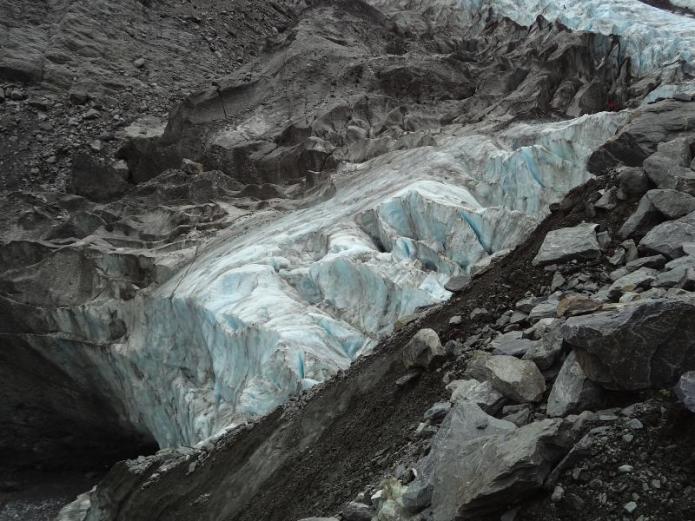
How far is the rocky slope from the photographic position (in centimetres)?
427

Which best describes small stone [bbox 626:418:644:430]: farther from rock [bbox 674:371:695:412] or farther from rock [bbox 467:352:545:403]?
rock [bbox 467:352:545:403]

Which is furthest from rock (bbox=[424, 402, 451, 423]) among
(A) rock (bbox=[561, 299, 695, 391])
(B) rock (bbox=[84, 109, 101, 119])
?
(B) rock (bbox=[84, 109, 101, 119])

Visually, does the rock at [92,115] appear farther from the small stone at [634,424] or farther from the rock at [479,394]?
the small stone at [634,424]

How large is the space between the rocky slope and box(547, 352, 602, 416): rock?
0.06 feet

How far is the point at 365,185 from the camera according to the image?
1434 cm

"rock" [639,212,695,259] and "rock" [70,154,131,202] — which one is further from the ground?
"rock" [639,212,695,259]

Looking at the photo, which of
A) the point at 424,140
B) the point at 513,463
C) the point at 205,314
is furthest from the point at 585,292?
the point at 424,140

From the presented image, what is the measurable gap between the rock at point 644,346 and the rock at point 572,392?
8 centimetres

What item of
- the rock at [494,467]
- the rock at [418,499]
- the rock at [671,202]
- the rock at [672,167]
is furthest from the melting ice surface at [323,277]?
→ the rock at [494,467]

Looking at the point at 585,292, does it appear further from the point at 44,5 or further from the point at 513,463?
the point at 44,5

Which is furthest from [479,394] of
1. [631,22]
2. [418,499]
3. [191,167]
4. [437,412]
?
[631,22]

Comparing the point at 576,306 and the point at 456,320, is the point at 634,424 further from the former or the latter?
the point at 456,320

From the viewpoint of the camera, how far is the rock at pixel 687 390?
3.45m

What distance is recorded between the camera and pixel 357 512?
4.46m
